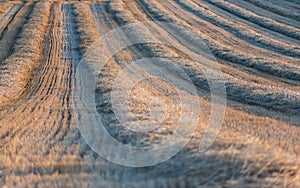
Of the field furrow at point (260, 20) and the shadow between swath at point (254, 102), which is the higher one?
the field furrow at point (260, 20)

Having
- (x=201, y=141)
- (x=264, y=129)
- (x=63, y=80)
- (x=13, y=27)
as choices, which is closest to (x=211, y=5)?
(x=13, y=27)

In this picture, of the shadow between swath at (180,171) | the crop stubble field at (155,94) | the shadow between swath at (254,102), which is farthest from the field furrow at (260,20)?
the shadow between swath at (180,171)

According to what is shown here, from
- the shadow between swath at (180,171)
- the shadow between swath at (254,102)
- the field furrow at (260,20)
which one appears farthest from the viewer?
the field furrow at (260,20)

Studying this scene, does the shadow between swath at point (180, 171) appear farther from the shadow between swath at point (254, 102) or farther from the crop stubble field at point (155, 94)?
the shadow between swath at point (254, 102)

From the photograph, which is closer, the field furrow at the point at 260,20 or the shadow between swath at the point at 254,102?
the shadow between swath at the point at 254,102

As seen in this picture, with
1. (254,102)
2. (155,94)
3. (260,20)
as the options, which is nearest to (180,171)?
(155,94)

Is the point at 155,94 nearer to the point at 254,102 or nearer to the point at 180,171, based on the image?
the point at 254,102

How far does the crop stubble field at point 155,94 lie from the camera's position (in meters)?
6.23

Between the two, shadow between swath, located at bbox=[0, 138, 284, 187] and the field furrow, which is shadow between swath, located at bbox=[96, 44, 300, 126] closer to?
shadow between swath, located at bbox=[0, 138, 284, 187]

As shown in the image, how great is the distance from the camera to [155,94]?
11367 millimetres

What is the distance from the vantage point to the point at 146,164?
653 cm

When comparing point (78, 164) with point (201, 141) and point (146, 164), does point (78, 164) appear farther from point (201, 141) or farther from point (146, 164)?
point (201, 141)

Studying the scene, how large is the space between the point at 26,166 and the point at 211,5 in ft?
79.5

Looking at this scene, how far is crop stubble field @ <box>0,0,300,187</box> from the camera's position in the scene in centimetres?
623
